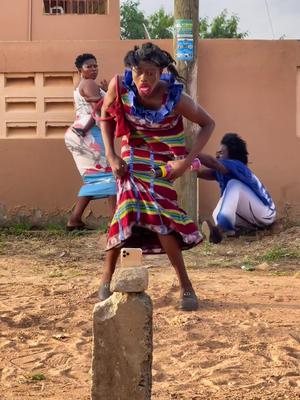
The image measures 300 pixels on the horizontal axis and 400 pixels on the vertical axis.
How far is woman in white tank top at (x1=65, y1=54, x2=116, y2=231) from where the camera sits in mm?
8125

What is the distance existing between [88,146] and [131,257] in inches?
209

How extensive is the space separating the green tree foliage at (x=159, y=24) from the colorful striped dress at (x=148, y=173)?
25815 mm

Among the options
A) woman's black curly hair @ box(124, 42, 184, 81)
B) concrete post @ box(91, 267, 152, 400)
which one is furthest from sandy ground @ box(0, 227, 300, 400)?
woman's black curly hair @ box(124, 42, 184, 81)

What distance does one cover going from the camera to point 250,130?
889cm

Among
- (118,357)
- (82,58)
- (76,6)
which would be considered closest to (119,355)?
(118,357)

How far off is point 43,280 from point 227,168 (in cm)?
255

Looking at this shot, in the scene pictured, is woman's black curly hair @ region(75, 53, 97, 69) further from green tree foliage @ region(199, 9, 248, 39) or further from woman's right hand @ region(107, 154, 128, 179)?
green tree foliage @ region(199, 9, 248, 39)

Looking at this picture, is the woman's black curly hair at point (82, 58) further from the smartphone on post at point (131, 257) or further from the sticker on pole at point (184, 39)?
the smartphone on post at point (131, 257)

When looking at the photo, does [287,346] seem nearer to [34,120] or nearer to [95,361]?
[95,361]

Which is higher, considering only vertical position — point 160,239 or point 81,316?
point 160,239

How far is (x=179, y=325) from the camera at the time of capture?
492cm

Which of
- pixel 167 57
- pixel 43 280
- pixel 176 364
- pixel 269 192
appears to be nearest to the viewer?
pixel 176 364

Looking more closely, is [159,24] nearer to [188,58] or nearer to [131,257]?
[188,58]

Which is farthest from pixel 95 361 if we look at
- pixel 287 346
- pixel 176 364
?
pixel 287 346
